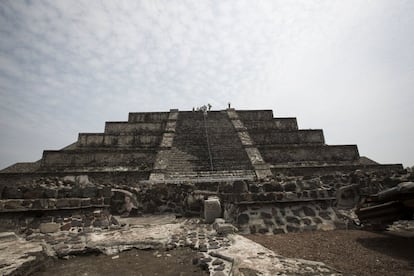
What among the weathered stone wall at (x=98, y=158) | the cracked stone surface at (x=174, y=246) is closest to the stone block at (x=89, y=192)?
the cracked stone surface at (x=174, y=246)

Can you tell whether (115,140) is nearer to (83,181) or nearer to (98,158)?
(98,158)

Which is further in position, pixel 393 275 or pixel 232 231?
pixel 232 231

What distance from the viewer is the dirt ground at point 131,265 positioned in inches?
116

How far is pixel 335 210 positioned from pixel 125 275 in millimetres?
4756

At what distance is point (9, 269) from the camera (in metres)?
2.75

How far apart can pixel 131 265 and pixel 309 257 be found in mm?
2627

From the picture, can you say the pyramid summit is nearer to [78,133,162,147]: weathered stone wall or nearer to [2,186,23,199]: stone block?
[78,133,162,147]: weathered stone wall

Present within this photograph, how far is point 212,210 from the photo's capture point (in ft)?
18.5

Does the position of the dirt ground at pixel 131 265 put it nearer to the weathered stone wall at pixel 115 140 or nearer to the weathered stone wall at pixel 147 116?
the weathered stone wall at pixel 115 140

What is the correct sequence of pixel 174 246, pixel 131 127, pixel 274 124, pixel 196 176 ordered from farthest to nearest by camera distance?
pixel 274 124
pixel 131 127
pixel 196 176
pixel 174 246

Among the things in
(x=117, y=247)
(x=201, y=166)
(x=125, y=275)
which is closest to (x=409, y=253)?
(x=125, y=275)

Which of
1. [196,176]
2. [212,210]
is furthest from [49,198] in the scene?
[196,176]

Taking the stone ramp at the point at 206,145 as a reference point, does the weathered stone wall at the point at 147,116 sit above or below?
above

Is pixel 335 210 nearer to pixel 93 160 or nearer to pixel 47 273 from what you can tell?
pixel 47 273
